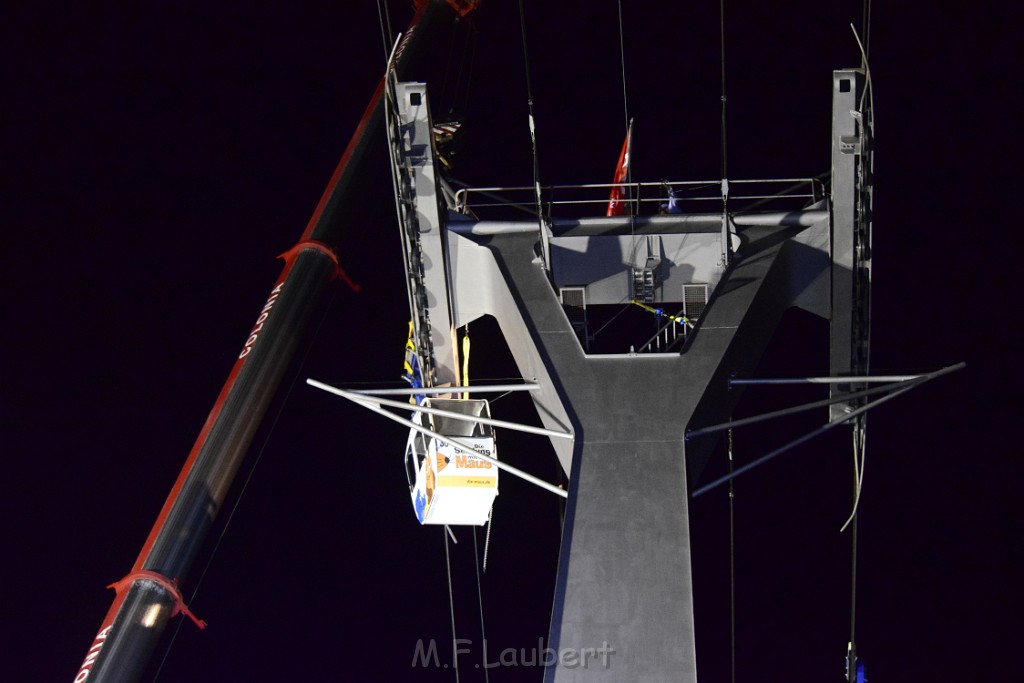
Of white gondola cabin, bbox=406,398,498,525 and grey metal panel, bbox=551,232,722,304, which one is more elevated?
grey metal panel, bbox=551,232,722,304

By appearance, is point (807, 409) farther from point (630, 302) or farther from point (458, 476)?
point (458, 476)

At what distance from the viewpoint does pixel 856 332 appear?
2381 centimetres

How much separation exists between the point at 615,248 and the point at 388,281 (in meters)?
12.9

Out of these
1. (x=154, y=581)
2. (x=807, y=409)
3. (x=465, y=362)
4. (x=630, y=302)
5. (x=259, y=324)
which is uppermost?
(x=630, y=302)

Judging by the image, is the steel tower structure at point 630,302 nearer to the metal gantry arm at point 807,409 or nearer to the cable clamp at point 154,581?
the metal gantry arm at point 807,409

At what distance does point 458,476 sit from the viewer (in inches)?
882

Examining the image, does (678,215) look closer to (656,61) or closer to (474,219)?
(474,219)

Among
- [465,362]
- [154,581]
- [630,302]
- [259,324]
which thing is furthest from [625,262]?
[154,581]

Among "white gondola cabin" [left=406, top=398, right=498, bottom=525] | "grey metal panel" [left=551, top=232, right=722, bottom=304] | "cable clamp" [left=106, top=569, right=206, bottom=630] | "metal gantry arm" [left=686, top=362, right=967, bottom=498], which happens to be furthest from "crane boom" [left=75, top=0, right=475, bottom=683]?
"metal gantry arm" [left=686, top=362, right=967, bottom=498]

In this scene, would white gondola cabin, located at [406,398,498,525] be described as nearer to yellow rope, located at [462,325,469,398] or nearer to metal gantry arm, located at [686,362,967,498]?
yellow rope, located at [462,325,469,398]

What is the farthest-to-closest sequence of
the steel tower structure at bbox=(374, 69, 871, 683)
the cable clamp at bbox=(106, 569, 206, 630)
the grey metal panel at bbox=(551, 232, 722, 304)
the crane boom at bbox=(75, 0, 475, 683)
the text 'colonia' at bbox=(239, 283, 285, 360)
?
1. the text 'colonia' at bbox=(239, 283, 285, 360)
2. the grey metal panel at bbox=(551, 232, 722, 304)
3. the cable clamp at bbox=(106, 569, 206, 630)
4. the crane boom at bbox=(75, 0, 475, 683)
5. the steel tower structure at bbox=(374, 69, 871, 683)

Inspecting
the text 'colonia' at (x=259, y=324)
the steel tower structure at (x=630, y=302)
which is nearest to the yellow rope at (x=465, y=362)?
the steel tower structure at (x=630, y=302)

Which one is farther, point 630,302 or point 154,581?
point 630,302

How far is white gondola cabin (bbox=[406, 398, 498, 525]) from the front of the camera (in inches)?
876
